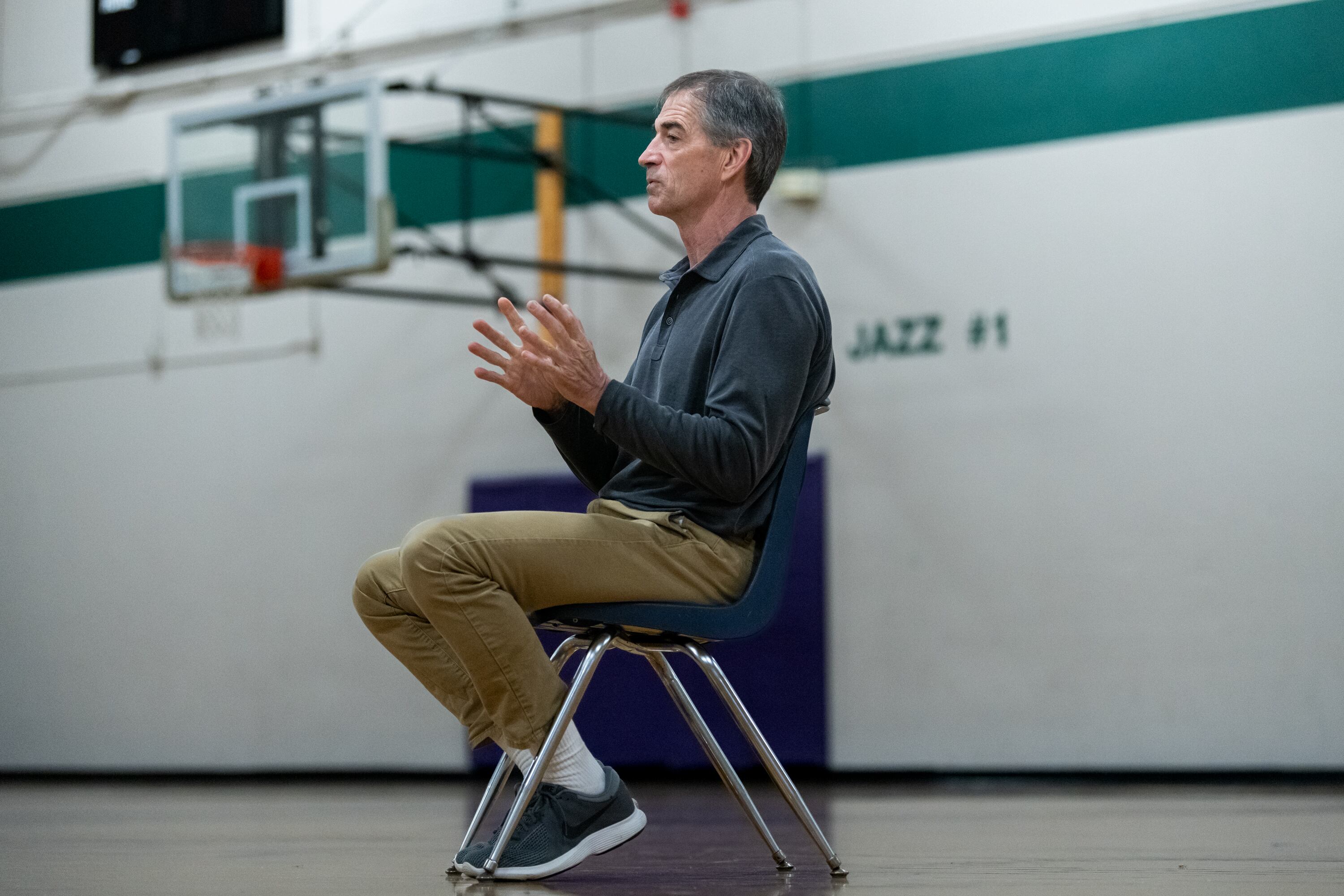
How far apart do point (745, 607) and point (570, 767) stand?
344 millimetres

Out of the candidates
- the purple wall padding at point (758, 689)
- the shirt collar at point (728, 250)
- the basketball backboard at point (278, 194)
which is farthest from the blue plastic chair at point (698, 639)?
the basketball backboard at point (278, 194)

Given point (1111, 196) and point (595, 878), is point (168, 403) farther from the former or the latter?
point (595, 878)

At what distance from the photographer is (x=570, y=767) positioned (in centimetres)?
214

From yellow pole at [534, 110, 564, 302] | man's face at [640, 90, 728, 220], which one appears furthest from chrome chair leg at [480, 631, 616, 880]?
yellow pole at [534, 110, 564, 302]

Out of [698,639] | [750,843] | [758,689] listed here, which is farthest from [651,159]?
[758,689]

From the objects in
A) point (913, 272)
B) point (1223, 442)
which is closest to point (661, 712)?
point (913, 272)

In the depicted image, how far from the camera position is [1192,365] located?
4977 mm

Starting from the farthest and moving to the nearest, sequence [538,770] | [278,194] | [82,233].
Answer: [82,233] → [278,194] → [538,770]

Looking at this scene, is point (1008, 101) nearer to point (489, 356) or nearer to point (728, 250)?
point (728, 250)

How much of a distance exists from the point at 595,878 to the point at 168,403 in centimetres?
514

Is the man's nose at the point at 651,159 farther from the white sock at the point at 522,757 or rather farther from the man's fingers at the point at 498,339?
the white sock at the point at 522,757

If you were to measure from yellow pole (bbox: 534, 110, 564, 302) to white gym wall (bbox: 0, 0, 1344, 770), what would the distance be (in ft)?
0.38

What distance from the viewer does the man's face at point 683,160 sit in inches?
93.7

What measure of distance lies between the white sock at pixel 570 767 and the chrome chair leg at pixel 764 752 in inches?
8.4
